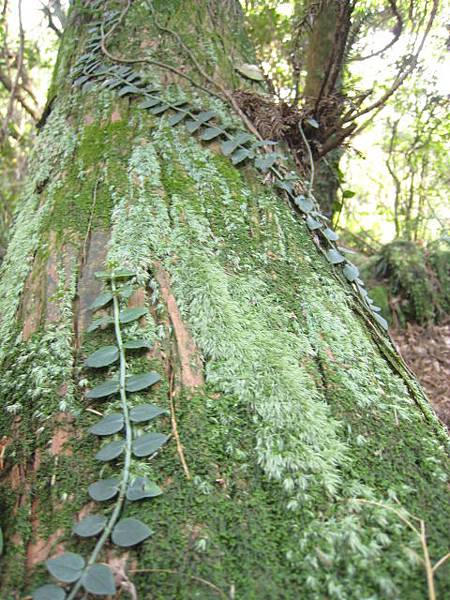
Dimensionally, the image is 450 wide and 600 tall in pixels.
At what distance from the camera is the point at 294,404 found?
0.88 m

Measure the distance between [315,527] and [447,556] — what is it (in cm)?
19

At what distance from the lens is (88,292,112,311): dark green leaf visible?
1.04 metres

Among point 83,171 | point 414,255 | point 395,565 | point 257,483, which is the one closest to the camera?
point 395,565

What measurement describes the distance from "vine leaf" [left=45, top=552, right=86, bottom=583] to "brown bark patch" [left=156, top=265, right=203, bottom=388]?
1.17ft

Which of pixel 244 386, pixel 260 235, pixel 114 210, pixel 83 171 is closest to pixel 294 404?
pixel 244 386

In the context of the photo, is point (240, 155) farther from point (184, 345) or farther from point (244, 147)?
point (184, 345)

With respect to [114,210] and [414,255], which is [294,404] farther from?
[414,255]

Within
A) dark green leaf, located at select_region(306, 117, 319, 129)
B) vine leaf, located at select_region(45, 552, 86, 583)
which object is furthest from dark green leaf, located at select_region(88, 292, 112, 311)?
dark green leaf, located at select_region(306, 117, 319, 129)

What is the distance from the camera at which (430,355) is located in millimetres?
3236

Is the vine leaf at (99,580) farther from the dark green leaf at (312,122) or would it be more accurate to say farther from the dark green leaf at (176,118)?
the dark green leaf at (312,122)

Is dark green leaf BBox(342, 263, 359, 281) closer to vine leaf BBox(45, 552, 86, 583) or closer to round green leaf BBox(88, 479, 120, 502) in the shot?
round green leaf BBox(88, 479, 120, 502)

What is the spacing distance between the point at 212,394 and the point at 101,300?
0.35 metres

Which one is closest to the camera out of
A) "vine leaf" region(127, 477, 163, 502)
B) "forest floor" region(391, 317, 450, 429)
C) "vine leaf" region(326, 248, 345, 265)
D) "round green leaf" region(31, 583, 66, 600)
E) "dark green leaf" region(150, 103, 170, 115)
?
"round green leaf" region(31, 583, 66, 600)

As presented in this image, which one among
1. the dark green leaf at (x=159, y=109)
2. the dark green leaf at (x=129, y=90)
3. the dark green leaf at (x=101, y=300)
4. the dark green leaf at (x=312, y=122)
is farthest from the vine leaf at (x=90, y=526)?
the dark green leaf at (x=312, y=122)
